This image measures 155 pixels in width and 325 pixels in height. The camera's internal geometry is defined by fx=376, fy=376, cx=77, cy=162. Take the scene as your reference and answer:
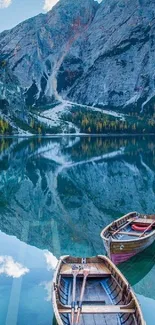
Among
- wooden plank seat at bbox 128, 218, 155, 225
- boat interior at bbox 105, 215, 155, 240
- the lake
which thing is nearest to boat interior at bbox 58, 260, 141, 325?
the lake

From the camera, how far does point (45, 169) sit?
77.8 meters

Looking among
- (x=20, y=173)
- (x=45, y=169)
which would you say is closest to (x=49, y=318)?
(x=20, y=173)

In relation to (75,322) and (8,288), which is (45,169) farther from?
(75,322)

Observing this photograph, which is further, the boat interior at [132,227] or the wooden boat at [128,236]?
the boat interior at [132,227]

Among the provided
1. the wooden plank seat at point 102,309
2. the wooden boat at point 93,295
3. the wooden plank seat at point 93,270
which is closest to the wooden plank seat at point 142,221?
the wooden boat at point 93,295

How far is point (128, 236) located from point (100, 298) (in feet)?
34.7

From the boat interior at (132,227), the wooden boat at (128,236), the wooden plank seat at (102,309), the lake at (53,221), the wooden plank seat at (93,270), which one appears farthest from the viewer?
the boat interior at (132,227)

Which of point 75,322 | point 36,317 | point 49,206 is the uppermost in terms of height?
point 49,206

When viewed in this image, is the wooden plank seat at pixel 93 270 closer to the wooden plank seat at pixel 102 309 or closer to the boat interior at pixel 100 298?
the boat interior at pixel 100 298

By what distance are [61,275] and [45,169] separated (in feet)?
194

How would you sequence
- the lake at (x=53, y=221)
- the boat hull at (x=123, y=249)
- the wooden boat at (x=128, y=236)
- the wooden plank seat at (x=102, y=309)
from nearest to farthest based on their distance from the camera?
the wooden plank seat at (x=102, y=309)
the lake at (x=53, y=221)
the boat hull at (x=123, y=249)
the wooden boat at (x=128, y=236)

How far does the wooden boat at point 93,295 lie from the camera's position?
1480cm

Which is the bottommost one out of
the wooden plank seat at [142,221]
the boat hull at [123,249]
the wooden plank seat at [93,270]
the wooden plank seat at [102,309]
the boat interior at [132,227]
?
the wooden plank seat at [102,309]

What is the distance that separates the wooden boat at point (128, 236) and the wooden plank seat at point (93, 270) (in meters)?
4.00
